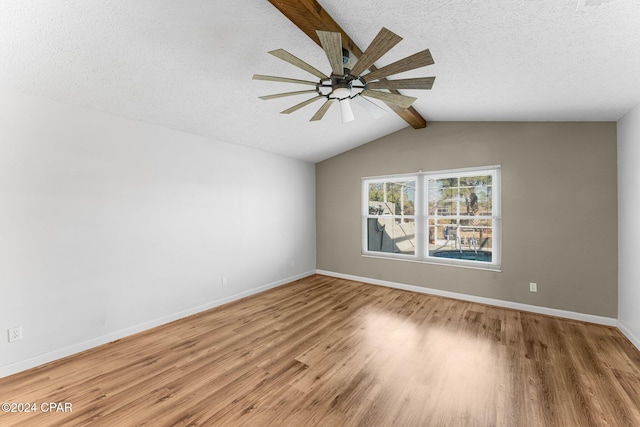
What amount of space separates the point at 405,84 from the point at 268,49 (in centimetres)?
119

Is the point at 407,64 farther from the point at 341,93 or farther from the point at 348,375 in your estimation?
the point at 348,375

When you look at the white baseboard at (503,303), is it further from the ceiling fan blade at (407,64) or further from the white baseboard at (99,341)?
the ceiling fan blade at (407,64)

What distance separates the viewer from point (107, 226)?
112 inches

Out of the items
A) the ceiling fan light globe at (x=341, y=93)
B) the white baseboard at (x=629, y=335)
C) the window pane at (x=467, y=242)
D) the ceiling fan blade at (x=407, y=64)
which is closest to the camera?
the ceiling fan blade at (x=407, y=64)

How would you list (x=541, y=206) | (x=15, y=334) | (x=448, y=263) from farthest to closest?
1. (x=448, y=263)
2. (x=541, y=206)
3. (x=15, y=334)

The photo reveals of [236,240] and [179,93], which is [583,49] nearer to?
[179,93]

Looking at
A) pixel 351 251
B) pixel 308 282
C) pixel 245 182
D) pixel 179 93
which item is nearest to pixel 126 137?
pixel 179 93

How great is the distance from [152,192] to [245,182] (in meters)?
1.42

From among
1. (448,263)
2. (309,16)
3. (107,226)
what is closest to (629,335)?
(448,263)

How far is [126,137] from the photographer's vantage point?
2998 mm

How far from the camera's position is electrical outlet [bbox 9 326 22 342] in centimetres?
229

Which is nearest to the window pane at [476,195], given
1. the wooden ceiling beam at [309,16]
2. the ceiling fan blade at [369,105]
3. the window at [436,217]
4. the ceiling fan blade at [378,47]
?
the window at [436,217]

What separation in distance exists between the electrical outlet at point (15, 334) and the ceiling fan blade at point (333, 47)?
3.43 m

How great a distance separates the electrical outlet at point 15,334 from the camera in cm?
229
